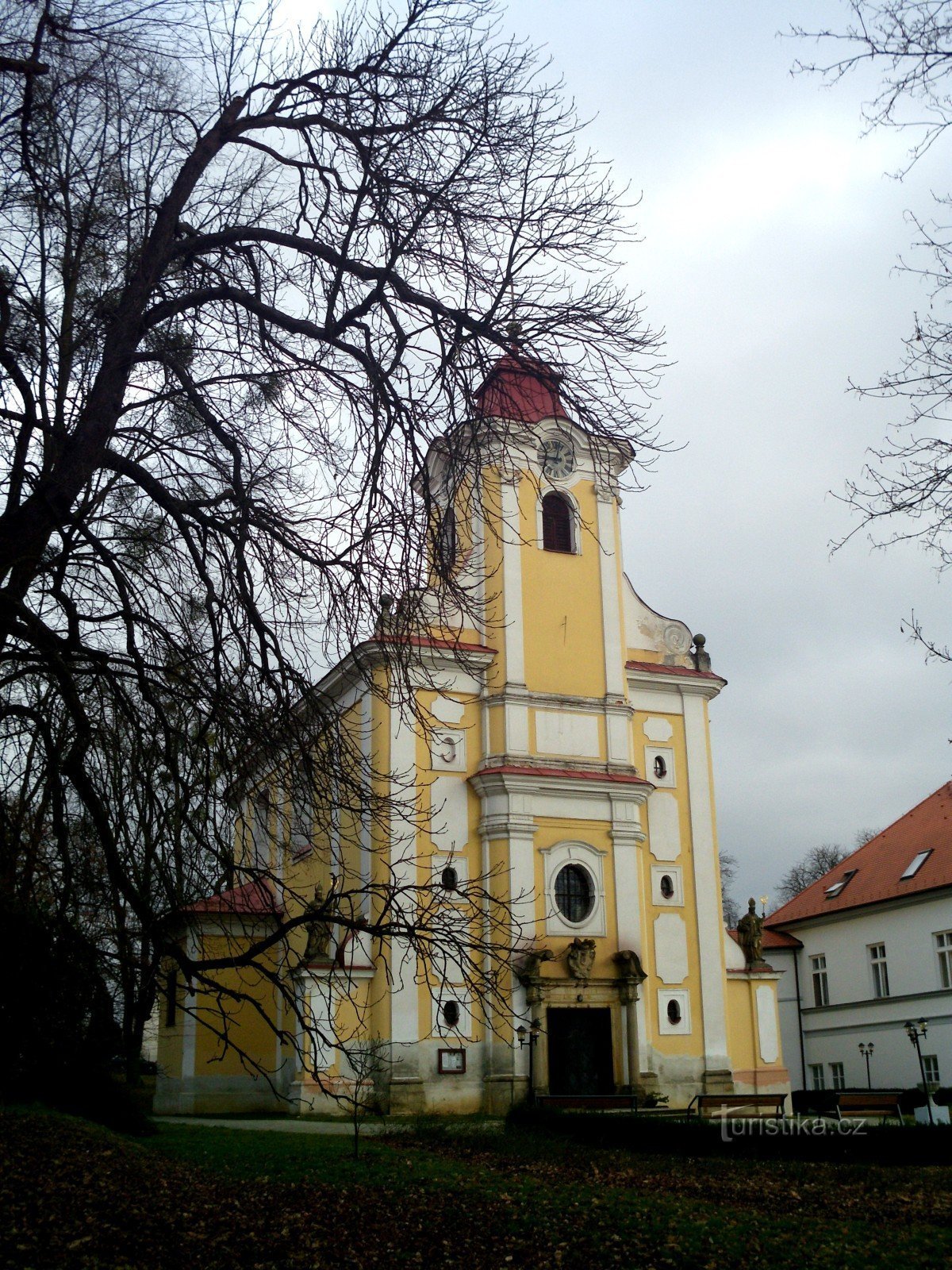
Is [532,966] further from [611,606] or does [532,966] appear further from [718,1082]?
[611,606]

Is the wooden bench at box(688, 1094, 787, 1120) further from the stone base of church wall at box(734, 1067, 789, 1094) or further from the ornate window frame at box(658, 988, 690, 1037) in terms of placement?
the stone base of church wall at box(734, 1067, 789, 1094)

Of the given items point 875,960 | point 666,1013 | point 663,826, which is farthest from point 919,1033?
point 663,826

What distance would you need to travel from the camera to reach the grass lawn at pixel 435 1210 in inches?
391

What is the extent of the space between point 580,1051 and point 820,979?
17.7 meters

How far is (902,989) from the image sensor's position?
37.3 meters

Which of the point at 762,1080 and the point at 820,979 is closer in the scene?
the point at 762,1080

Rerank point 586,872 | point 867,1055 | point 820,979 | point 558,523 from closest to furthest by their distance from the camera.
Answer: point 586,872
point 558,523
point 867,1055
point 820,979

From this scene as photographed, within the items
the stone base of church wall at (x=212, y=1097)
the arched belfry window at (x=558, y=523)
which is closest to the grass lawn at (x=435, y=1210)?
the stone base of church wall at (x=212, y=1097)

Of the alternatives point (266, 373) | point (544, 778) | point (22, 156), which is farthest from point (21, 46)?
point (544, 778)

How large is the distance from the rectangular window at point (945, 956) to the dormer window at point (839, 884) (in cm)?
570

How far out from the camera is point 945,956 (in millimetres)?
35781

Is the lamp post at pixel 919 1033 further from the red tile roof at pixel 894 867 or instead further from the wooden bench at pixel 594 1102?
the wooden bench at pixel 594 1102

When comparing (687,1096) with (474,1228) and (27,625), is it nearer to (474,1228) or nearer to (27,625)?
(474,1228)

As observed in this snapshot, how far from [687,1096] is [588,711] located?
8.75 meters
